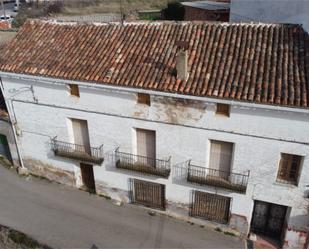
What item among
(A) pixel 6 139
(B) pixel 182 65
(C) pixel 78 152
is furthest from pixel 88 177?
(B) pixel 182 65

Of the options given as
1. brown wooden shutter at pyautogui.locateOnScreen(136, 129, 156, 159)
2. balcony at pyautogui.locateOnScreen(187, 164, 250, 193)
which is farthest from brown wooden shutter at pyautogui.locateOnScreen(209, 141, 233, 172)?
brown wooden shutter at pyautogui.locateOnScreen(136, 129, 156, 159)

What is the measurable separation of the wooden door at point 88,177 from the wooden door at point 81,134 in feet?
4.27

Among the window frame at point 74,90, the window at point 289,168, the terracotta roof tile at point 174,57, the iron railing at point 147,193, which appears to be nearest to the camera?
the terracotta roof tile at point 174,57

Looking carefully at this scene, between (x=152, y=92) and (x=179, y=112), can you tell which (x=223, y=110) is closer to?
(x=179, y=112)

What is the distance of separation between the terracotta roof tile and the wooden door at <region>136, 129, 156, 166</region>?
270cm

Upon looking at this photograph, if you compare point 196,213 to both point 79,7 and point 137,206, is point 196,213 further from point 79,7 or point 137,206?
point 79,7

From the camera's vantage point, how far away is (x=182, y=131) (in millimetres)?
15141

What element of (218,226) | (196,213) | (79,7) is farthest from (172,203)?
(79,7)

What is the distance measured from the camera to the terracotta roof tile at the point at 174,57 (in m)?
13.6

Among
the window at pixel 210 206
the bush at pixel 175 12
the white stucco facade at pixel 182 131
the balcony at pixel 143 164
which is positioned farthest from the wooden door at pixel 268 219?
the bush at pixel 175 12

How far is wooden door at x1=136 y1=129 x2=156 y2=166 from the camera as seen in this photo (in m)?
16.2

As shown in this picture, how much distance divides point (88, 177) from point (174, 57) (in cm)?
866

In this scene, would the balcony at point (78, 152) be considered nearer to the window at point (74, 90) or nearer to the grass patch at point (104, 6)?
the window at point (74, 90)

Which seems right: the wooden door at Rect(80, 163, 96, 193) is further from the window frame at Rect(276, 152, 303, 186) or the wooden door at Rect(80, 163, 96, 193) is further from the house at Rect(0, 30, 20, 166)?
the window frame at Rect(276, 152, 303, 186)
